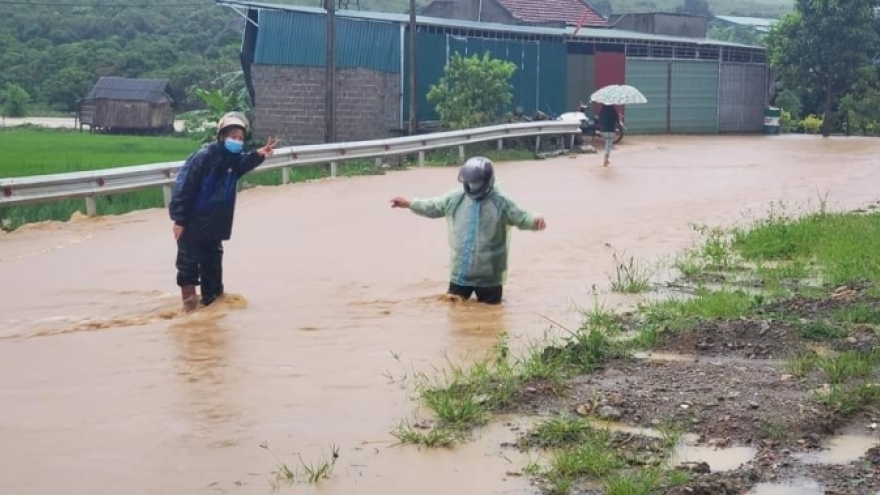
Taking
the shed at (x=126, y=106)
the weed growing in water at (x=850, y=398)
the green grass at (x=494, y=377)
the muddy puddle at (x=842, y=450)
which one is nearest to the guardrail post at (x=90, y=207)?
the green grass at (x=494, y=377)

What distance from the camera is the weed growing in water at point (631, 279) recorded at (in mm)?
11016

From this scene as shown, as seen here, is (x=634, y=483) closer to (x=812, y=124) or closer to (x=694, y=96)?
(x=694, y=96)

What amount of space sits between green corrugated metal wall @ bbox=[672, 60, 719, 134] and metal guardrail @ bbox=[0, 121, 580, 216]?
12016mm

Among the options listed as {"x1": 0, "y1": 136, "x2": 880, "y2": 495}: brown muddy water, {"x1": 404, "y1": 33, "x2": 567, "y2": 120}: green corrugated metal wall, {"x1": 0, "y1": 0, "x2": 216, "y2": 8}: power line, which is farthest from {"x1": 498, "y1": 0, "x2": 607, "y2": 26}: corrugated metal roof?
{"x1": 0, "y1": 0, "x2": 216, "y2": 8}: power line

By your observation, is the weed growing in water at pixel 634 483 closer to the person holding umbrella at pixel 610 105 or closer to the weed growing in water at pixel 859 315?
the weed growing in water at pixel 859 315

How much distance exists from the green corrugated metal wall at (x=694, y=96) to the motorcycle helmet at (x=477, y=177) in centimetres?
3104

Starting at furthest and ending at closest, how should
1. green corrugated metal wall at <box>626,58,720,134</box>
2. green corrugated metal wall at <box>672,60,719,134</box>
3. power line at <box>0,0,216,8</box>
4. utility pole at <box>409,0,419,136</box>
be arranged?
power line at <box>0,0,216,8</box>
green corrugated metal wall at <box>672,60,719,134</box>
green corrugated metal wall at <box>626,58,720,134</box>
utility pole at <box>409,0,419,136</box>

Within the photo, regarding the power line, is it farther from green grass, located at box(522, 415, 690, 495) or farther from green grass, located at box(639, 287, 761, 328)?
green grass, located at box(522, 415, 690, 495)

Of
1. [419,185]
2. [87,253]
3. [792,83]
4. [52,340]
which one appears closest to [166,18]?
[792,83]

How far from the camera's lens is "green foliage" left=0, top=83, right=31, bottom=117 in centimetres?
5497

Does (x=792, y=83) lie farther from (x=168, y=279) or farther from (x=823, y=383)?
(x=823, y=383)

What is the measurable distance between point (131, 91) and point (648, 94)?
2298cm

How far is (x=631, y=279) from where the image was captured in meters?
11.1

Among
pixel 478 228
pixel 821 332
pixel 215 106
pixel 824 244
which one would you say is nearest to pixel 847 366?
pixel 821 332
